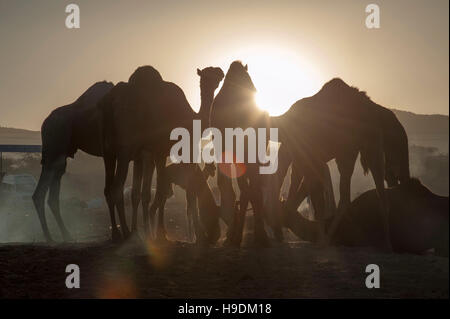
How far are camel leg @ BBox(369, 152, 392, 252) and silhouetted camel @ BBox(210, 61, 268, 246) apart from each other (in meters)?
1.92

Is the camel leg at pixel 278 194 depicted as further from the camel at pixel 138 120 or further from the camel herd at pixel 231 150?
the camel at pixel 138 120

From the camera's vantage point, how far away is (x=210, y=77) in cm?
1176

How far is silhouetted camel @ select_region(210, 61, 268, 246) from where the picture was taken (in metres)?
11.5

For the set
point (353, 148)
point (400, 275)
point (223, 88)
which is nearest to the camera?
point (400, 275)

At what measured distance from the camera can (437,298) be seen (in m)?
8.24

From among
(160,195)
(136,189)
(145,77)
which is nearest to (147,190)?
(136,189)

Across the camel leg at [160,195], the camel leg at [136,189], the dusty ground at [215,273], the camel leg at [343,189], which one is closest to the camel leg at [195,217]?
the dusty ground at [215,273]

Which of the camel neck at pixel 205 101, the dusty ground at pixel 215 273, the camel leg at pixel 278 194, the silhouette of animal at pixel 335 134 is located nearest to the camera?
the dusty ground at pixel 215 273

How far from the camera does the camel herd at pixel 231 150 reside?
11781 millimetres

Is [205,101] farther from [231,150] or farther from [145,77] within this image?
[145,77]

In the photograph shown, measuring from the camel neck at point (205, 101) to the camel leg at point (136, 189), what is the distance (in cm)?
190
